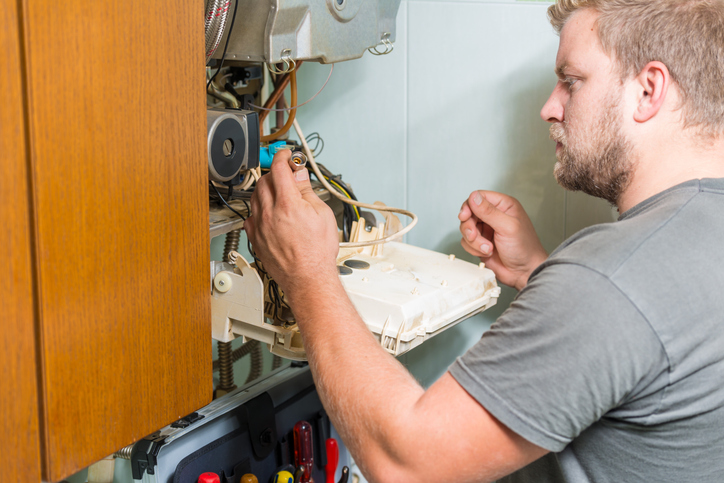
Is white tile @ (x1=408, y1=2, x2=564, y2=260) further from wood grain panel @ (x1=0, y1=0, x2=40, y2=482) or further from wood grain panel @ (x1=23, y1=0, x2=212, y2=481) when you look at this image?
wood grain panel @ (x1=0, y1=0, x2=40, y2=482)

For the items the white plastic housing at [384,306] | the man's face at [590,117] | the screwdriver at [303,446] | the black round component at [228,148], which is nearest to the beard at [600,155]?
the man's face at [590,117]

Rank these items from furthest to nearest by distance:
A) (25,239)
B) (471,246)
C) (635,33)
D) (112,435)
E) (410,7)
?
1. (410,7)
2. (471,246)
3. (635,33)
4. (112,435)
5. (25,239)

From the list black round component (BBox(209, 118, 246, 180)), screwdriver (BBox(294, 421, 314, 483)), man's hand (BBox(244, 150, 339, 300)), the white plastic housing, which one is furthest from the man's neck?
screwdriver (BBox(294, 421, 314, 483))

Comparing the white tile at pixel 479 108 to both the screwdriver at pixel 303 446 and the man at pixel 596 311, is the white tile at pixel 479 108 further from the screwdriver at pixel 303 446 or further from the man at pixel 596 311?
the screwdriver at pixel 303 446

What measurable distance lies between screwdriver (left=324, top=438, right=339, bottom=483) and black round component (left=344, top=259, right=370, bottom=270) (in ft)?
1.15

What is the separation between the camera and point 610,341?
2.10ft

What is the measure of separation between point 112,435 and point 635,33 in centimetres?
80

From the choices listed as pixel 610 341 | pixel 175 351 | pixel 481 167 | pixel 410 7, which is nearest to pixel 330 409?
pixel 175 351

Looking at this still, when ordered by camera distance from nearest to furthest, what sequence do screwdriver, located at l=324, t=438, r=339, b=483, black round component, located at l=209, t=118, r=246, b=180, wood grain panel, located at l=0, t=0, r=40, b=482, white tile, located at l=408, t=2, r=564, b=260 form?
wood grain panel, located at l=0, t=0, r=40, b=482 → black round component, located at l=209, t=118, r=246, b=180 → screwdriver, located at l=324, t=438, r=339, b=483 → white tile, located at l=408, t=2, r=564, b=260

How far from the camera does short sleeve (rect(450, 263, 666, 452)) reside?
64 centimetres

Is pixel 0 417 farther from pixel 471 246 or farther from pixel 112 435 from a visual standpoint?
pixel 471 246

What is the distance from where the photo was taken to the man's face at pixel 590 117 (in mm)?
855

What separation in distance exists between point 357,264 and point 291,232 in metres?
0.20

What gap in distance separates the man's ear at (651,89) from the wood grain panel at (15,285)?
71 cm
